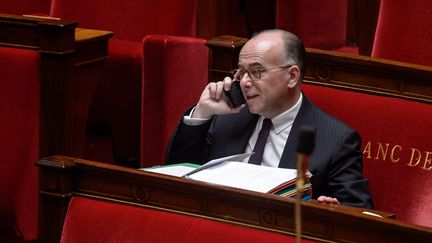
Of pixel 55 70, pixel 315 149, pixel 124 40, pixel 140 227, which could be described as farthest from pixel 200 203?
pixel 124 40

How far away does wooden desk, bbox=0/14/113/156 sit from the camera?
32.8 inches

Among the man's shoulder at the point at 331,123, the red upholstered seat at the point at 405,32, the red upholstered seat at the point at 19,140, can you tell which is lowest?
the red upholstered seat at the point at 19,140

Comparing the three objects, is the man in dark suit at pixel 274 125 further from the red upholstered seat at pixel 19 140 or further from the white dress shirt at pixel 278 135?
the red upholstered seat at pixel 19 140

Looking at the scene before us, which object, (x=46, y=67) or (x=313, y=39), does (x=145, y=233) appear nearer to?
(x=46, y=67)

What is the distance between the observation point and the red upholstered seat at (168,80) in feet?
3.04

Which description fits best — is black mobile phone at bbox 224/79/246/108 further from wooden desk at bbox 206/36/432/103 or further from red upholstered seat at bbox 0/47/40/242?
red upholstered seat at bbox 0/47/40/242

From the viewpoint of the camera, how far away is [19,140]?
0.85 meters

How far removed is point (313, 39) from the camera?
3.52ft

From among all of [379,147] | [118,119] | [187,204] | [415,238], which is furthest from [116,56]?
[415,238]

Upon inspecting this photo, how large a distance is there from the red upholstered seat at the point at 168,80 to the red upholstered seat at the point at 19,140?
0.13m

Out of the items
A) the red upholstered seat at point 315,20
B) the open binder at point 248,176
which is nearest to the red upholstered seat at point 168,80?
the red upholstered seat at point 315,20

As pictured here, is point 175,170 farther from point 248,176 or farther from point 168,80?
point 168,80

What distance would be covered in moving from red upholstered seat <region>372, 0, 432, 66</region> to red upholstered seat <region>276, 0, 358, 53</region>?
190mm

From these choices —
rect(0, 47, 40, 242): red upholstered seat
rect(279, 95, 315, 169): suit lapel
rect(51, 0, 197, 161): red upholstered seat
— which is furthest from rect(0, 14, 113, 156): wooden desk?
rect(279, 95, 315, 169): suit lapel
